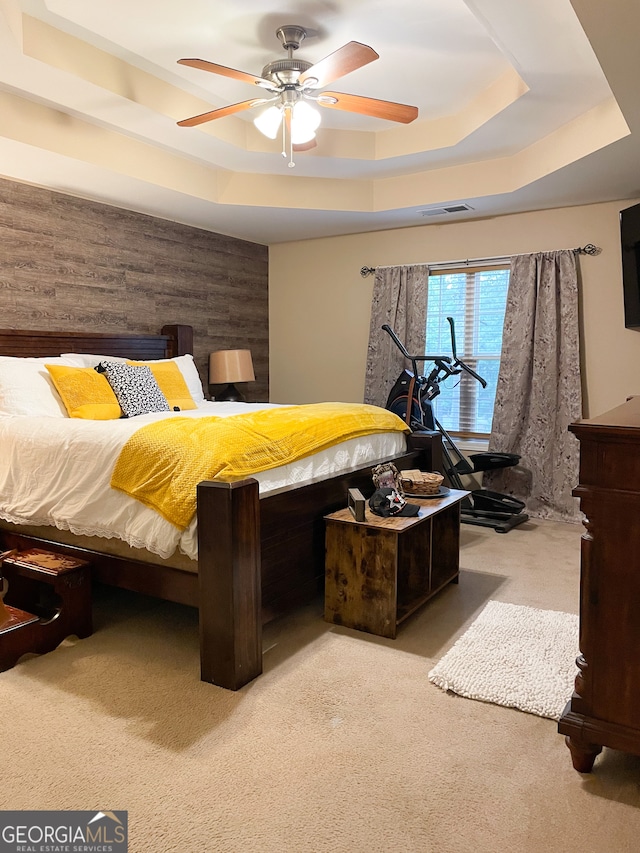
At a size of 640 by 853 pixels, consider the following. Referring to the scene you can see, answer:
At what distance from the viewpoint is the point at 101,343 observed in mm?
4238

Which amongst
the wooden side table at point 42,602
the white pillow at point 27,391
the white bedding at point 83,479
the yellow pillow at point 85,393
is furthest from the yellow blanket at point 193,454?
the white pillow at point 27,391

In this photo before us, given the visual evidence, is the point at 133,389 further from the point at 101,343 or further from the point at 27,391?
the point at 101,343

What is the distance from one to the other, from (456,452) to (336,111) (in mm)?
2589

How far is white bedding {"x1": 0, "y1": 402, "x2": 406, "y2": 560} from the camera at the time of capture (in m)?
2.38

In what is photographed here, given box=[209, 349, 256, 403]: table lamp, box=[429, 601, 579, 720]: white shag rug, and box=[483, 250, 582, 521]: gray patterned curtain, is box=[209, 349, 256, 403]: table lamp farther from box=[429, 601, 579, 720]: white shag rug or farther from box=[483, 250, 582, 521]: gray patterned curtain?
box=[429, 601, 579, 720]: white shag rug

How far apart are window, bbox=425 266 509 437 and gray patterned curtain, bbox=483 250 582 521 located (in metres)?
0.18

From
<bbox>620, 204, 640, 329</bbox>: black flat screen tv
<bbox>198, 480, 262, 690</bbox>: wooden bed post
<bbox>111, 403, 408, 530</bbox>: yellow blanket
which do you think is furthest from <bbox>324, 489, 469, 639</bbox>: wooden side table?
<bbox>620, 204, 640, 329</bbox>: black flat screen tv

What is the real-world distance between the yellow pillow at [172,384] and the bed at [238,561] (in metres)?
1.38

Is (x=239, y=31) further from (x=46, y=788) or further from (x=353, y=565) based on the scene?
(x=46, y=788)

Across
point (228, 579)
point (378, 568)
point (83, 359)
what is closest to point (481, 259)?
point (83, 359)

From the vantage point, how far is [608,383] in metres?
4.54

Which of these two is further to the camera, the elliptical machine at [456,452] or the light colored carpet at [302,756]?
the elliptical machine at [456,452]
